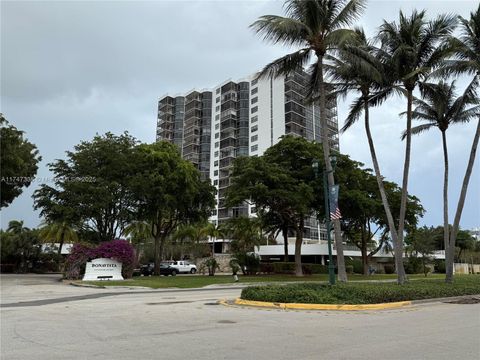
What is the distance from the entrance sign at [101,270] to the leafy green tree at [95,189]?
4242mm

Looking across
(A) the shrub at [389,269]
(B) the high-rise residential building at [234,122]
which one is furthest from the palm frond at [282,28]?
(B) the high-rise residential building at [234,122]

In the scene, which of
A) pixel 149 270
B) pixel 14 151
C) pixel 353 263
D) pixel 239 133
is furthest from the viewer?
pixel 239 133

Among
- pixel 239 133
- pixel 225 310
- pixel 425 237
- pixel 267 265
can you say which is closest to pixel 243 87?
pixel 239 133

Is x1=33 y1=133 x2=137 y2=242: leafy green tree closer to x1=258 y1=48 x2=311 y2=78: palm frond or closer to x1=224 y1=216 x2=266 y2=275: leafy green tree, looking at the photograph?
x1=224 y1=216 x2=266 y2=275: leafy green tree

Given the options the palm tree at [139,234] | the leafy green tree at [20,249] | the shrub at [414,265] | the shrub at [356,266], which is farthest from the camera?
the palm tree at [139,234]

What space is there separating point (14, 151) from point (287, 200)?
20.5 metres

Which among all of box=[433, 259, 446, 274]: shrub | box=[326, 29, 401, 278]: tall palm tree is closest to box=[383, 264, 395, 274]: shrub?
box=[433, 259, 446, 274]: shrub

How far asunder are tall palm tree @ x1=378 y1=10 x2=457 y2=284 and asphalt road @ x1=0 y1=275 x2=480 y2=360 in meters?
12.0

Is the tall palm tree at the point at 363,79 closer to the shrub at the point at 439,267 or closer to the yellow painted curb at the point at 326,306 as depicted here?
the yellow painted curb at the point at 326,306

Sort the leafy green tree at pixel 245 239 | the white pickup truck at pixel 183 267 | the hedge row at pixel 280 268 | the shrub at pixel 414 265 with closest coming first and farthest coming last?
the leafy green tree at pixel 245 239
the hedge row at pixel 280 268
the white pickup truck at pixel 183 267
the shrub at pixel 414 265

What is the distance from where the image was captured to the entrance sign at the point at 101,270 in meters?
35.2

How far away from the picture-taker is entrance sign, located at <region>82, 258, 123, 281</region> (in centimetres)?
3525

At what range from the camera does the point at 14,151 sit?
33469mm

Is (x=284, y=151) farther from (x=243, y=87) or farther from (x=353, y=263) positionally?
(x=243, y=87)
